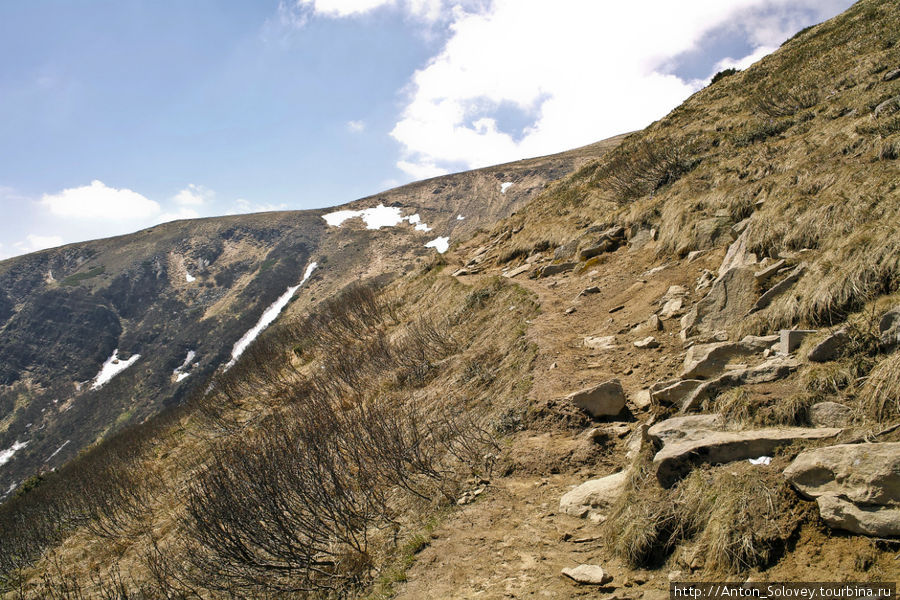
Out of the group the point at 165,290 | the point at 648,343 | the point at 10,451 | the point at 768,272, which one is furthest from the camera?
the point at 165,290

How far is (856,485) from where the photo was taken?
2826 millimetres

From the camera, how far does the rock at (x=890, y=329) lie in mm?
3961

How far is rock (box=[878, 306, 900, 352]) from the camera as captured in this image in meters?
3.96

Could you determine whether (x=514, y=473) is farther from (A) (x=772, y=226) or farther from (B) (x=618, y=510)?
(A) (x=772, y=226)

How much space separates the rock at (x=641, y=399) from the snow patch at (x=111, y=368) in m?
106

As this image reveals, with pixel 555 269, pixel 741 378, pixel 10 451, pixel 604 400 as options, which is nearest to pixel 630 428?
pixel 604 400

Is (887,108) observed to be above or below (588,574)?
above

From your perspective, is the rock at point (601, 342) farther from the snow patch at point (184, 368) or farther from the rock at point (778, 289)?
the snow patch at point (184, 368)

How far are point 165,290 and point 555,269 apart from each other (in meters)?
112

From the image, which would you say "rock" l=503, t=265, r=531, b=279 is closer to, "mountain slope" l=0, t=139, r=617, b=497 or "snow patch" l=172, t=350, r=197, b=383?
"mountain slope" l=0, t=139, r=617, b=497

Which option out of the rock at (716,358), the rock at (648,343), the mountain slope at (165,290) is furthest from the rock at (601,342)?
the mountain slope at (165,290)

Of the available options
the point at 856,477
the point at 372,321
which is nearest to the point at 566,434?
the point at 856,477

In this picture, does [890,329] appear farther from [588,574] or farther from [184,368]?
[184,368]

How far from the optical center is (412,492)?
5.80 metres
